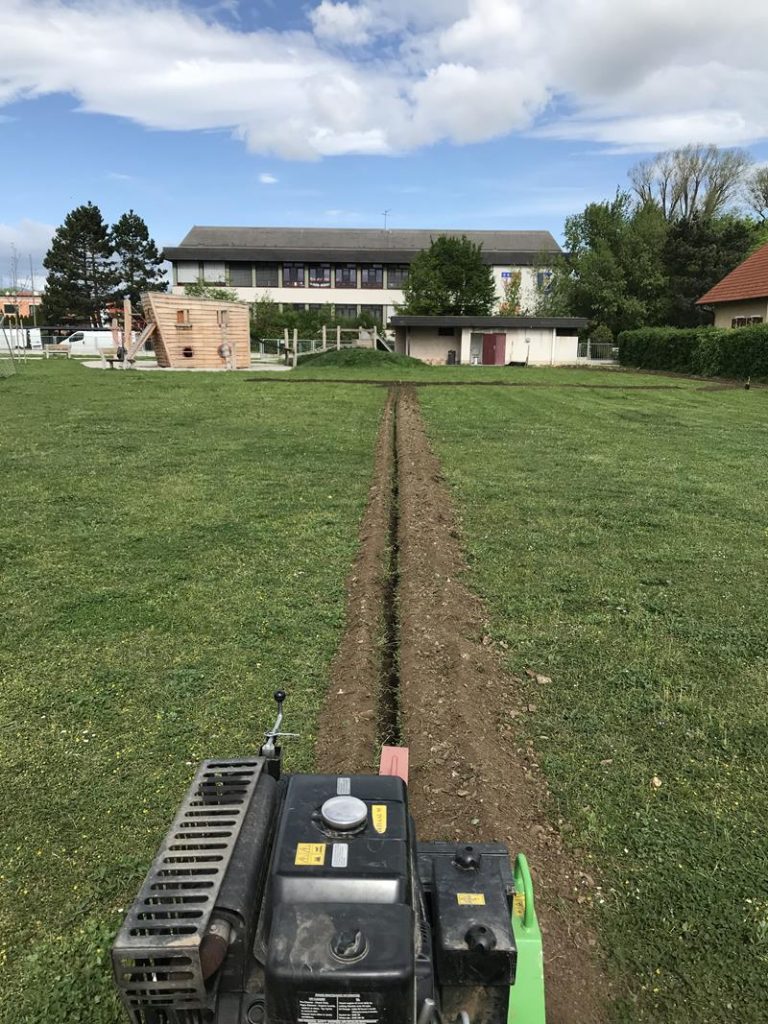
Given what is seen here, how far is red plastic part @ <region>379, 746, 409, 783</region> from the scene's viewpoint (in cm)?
246

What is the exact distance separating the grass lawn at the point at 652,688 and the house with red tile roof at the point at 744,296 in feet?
85.0

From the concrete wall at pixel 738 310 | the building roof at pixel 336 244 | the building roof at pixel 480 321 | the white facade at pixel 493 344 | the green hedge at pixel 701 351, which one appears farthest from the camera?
the building roof at pixel 336 244

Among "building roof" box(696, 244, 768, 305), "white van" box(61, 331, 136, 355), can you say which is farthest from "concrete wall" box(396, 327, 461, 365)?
"white van" box(61, 331, 136, 355)

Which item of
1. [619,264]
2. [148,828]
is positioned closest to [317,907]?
[148,828]

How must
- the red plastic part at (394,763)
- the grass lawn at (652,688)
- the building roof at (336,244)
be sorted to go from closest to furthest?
the grass lawn at (652,688), the red plastic part at (394,763), the building roof at (336,244)

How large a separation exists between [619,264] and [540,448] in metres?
43.1

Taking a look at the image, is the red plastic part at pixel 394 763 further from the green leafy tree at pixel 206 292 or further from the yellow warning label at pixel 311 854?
the green leafy tree at pixel 206 292

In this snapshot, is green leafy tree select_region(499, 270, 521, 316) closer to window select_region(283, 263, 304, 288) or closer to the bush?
window select_region(283, 263, 304, 288)

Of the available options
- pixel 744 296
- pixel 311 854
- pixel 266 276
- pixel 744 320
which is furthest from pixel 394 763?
pixel 266 276

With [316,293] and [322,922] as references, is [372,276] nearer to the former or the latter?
[316,293]

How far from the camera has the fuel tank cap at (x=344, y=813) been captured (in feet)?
5.02

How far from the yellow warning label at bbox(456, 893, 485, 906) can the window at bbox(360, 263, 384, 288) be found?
65626 mm

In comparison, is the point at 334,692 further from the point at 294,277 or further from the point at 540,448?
the point at 294,277

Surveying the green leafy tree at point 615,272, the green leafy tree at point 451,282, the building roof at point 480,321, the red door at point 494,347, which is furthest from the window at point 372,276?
the red door at point 494,347
